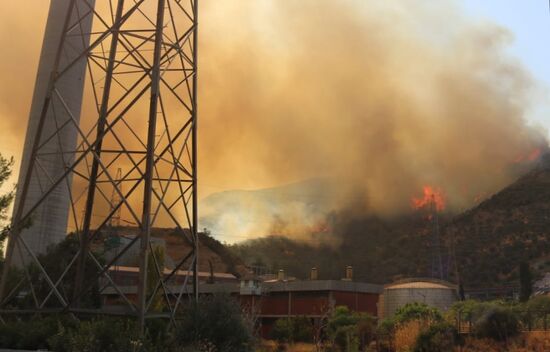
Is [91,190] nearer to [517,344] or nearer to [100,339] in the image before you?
[100,339]

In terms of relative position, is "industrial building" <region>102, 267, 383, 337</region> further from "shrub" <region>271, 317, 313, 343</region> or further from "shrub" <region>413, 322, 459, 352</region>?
"shrub" <region>413, 322, 459, 352</region>

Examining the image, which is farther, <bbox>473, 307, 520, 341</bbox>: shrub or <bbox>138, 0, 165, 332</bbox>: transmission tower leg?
<bbox>473, 307, 520, 341</bbox>: shrub

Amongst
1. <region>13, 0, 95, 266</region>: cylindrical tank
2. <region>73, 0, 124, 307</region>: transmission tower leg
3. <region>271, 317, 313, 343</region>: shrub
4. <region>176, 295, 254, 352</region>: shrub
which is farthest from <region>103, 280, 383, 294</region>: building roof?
<region>176, 295, 254, 352</region>: shrub

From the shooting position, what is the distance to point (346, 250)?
128375mm

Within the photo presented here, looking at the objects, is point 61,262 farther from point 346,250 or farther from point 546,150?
point 546,150

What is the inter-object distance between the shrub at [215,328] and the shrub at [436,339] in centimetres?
1025

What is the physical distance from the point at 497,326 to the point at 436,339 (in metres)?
4.26

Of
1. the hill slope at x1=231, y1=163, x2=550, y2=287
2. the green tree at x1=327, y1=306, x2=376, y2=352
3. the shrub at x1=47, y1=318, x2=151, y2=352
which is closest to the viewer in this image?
the shrub at x1=47, y1=318, x2=151, y2=352

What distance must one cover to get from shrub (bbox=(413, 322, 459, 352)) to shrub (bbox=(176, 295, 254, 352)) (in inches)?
404

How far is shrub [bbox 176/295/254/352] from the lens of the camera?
44.9ft

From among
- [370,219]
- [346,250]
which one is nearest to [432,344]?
[346,250]

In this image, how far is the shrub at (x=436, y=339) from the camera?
21.5 metres

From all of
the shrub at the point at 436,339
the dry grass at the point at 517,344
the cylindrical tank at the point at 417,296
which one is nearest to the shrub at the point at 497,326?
the dry grass at the point at 517,344

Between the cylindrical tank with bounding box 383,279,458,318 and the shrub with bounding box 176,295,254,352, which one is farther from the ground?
the cylindrical tank with bounding box 383,279,458,318
